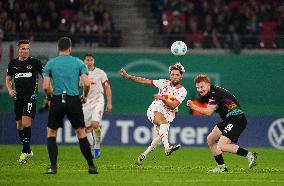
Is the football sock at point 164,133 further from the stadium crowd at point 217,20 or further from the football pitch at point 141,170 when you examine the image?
the stadium crowd at point 217,20

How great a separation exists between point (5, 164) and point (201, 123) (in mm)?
8459

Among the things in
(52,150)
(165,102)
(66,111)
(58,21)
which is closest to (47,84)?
(66,111)

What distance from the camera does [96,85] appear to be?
21062 mm

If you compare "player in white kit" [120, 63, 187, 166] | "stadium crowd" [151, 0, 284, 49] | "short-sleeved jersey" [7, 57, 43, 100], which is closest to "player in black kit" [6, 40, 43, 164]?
"short-sleeved jersey" [7, 57, 43, 100]

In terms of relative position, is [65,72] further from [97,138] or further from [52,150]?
[97,138]

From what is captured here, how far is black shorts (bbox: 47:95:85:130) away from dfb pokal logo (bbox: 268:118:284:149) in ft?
35.8

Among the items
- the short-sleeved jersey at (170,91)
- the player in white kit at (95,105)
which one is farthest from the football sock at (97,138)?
the short-sleeved jersey at (170,91)

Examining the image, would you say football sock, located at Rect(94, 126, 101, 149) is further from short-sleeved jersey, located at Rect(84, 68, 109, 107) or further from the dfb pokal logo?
the dfb pokal logo

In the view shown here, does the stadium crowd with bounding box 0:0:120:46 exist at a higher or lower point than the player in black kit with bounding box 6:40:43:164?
higher

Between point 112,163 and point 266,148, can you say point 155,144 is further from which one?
point 266,148

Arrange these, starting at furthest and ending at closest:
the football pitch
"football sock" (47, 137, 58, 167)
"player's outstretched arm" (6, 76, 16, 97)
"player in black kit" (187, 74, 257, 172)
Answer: "player's outstretched arm" (6, 76, 16, 97) < "player in black kit" (187, 74, 257, 172) < "football sock" (47, 137, 58, 167) < the football pitch

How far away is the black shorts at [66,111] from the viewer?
1464 centimetres

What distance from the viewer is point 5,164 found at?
57.8ft

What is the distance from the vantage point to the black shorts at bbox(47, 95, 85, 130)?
14641 millimetres
